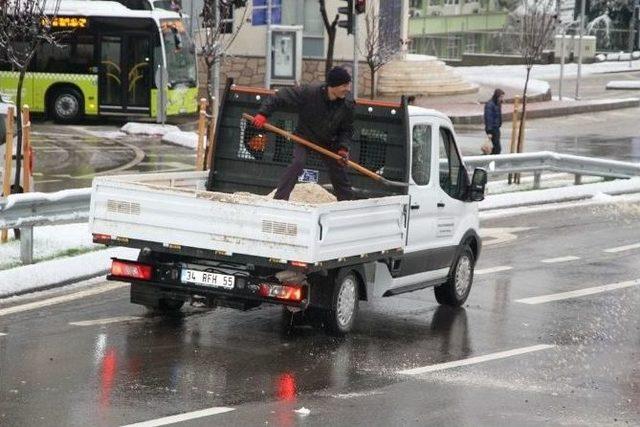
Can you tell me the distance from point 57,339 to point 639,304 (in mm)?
6228

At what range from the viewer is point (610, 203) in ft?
81.9

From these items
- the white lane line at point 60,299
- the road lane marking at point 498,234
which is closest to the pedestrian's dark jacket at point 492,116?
the road lane marking at point 498,234

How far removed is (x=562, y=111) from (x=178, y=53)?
1341cm

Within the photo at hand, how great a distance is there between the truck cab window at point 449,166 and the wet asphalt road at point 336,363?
3.82 feet

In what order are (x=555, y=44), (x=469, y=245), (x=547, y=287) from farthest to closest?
(x=555, y=44) < (x=547, y=287) < (x=469, y=245)

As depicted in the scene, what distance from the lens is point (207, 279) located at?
1235cm

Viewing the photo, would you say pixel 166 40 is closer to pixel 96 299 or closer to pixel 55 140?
pixel 55 140

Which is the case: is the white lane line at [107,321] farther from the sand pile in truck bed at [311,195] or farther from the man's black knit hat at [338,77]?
the man's black knit hat at [338,77]

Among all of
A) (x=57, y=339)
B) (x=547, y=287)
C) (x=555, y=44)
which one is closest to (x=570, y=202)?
(x=547, y=287)

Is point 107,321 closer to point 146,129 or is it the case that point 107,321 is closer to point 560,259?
point 560,259

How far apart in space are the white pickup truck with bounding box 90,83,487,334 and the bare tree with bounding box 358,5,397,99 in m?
26.3

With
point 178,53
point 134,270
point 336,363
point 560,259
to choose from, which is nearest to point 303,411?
point 336,363

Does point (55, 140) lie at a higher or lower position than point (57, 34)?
lower

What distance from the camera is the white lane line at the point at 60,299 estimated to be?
43.8ft
